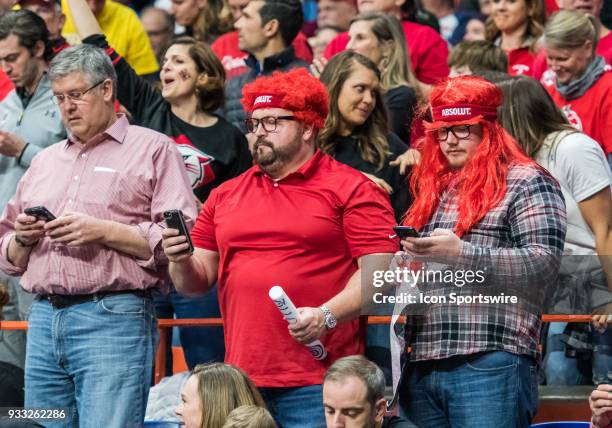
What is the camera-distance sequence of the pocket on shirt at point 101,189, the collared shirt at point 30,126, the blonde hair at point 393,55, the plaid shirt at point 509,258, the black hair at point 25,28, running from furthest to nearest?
the blonde hair at point 393,55 < the black hair at point 25,28 < the collared shirt at point 30,126 < the pocket on shirt at point 101,189 < the plaid shirt at point 509,258

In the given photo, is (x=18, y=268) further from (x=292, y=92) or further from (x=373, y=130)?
(x=373, y=130)

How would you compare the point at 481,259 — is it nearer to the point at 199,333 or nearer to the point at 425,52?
the point at 199,333

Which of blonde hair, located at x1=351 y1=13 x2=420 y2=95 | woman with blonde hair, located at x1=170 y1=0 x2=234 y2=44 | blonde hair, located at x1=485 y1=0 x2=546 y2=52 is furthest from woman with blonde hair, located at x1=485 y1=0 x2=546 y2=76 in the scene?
woman with blonde hair, located at x1=170 y1=0 x2=234 y2=44

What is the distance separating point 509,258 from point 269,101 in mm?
1244

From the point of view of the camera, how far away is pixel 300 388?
4695 mm

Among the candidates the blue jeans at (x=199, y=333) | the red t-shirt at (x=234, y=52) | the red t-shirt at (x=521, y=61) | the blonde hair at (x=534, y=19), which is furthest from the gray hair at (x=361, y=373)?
the blonde hair at (x=534, y=19)

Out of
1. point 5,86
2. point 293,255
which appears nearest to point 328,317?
point 293,255

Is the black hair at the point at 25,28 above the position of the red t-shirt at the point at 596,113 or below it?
above

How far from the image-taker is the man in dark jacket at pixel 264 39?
735cm

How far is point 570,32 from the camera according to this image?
6641mm

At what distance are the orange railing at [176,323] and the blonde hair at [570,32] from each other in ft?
6.10

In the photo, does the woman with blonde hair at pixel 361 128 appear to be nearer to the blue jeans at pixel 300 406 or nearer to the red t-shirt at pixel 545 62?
the red t-shirt at pixel 545 62

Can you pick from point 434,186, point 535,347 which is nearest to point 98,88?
point 434,186

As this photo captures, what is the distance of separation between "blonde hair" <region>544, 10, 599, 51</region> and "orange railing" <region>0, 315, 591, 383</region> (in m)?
1.86
